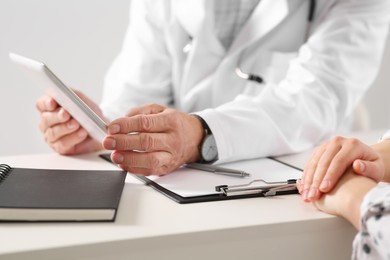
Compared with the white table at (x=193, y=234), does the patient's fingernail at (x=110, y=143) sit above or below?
above

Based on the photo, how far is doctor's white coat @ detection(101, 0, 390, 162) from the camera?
103 cm

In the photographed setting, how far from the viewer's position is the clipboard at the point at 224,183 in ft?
2.48

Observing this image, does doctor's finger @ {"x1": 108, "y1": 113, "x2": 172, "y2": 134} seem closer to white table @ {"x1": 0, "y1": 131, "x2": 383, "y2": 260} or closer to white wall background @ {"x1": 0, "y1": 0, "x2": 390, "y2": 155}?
white table @ {"x1": 0, "y1": 131, "x2": 383, "y2": 260}

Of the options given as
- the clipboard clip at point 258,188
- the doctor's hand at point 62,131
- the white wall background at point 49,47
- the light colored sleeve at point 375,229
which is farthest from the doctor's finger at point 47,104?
the white wall background at point 49,47

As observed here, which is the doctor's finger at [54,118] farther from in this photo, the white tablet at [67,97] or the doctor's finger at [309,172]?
the doctor's finger at [309,172]

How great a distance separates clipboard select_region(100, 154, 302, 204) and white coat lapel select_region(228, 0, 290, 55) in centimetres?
41

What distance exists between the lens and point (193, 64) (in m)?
1.33

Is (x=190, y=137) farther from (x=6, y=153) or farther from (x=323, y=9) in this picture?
(x=6, y=153)

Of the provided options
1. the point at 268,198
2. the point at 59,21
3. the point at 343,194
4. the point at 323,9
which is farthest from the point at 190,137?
the point at 59,21

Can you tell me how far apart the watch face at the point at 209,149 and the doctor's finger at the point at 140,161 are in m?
0.10

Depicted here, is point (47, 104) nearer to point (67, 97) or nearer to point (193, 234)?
point (67, 97)

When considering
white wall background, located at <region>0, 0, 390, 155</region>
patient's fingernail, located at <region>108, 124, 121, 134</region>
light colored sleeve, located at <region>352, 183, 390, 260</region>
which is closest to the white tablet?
patient's fingernail, located at <region>108, 124, 121, 134</region>

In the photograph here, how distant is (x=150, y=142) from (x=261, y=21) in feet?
1.75

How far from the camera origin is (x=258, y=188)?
769 mm
